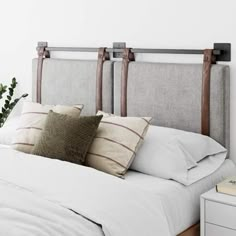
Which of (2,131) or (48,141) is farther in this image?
(2,131)

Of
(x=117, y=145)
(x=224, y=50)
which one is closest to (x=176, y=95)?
(x=224, y=50)

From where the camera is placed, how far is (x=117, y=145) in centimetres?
251

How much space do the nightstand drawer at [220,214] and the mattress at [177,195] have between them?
3.7 inches

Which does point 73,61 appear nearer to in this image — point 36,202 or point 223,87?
point 223,87

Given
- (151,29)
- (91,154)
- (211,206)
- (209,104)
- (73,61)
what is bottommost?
(211,206)

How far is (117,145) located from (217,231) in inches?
25.5

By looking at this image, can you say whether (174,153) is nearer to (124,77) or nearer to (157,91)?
(157,91)

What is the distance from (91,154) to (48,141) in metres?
0.24

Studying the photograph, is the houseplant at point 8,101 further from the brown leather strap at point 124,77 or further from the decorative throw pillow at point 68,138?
the decorative throw pillow at point 68,138

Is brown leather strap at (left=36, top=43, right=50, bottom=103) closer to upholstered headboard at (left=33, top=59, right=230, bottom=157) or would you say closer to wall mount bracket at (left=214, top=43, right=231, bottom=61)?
upholstered headboard at (left=33, top=59, right=230, bottom=157)

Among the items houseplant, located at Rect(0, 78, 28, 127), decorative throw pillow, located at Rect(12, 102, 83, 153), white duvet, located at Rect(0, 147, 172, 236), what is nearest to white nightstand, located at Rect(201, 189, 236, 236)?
white duvet, located at Rect(0, 147, 172, 236)

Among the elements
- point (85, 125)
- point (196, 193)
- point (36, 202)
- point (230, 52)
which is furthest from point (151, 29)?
point (36, 202)

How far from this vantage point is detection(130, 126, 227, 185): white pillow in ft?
7.87

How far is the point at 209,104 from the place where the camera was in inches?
104
